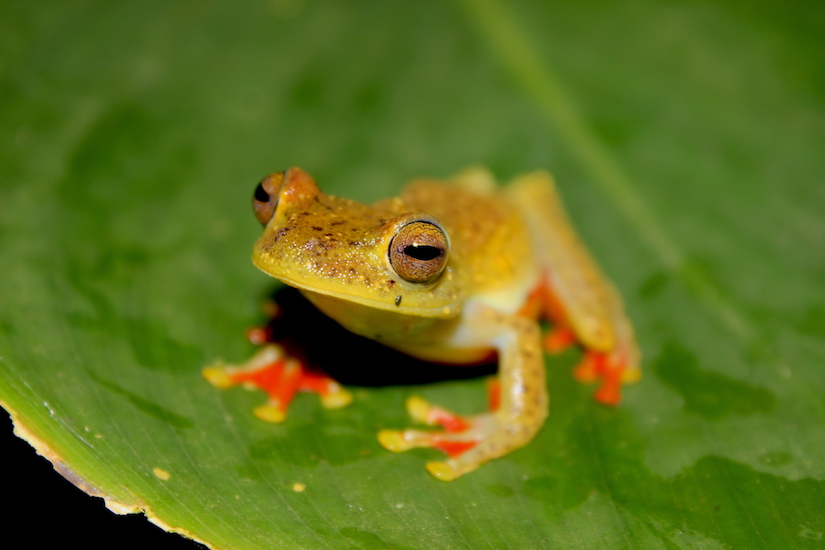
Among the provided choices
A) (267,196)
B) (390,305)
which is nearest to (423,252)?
(390,305)

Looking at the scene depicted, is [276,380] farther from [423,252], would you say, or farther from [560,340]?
[560,340]

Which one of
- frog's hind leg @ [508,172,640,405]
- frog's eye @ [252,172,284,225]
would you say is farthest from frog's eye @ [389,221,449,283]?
frog's hind leg @ [508,172,640,405]

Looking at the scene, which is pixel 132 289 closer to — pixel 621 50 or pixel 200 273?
pixel 200 273

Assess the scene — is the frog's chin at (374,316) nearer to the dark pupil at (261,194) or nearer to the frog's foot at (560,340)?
the dark pupil at (261,194)

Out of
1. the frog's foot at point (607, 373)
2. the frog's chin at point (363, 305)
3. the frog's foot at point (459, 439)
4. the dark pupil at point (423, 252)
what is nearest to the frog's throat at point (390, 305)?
the frog's chin at point (363, 305)

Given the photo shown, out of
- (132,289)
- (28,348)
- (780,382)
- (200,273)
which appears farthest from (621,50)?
(28,348)

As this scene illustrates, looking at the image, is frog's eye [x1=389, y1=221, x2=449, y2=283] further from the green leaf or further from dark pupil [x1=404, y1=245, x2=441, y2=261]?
the green leaf

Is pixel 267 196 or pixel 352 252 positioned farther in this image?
pixel 267 196
